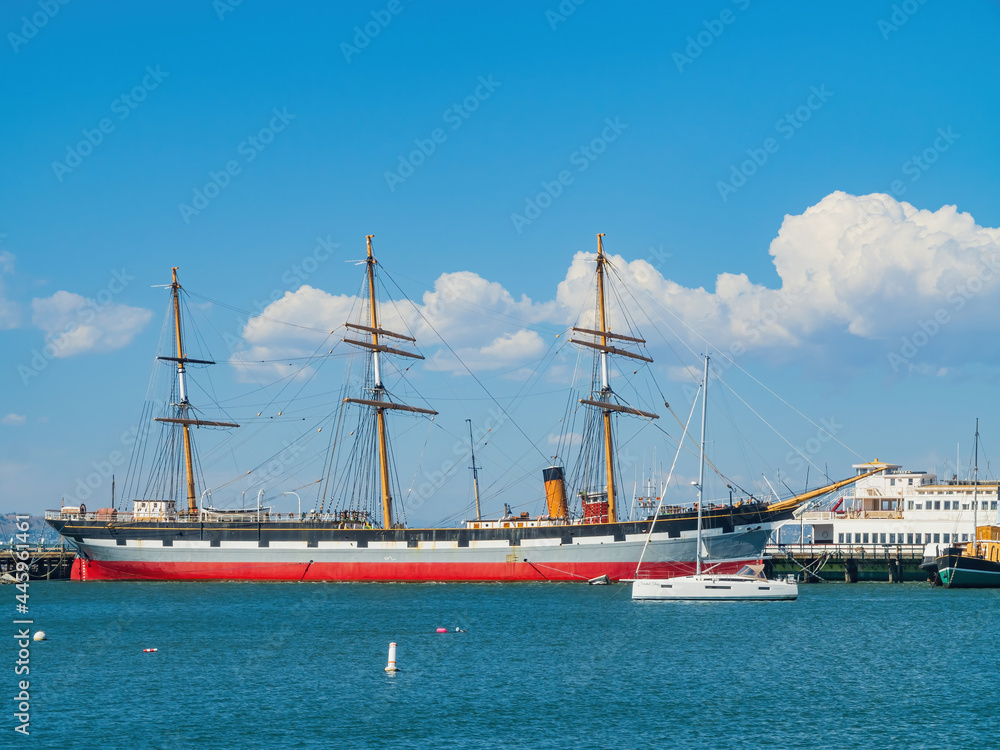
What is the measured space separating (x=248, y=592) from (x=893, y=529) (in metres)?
54.8

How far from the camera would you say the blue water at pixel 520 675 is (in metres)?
31.5

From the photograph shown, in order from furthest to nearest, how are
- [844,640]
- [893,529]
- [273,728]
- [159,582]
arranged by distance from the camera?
[893,529] → [159,582] → [844,640] → [273,728]

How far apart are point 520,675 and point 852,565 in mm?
52123

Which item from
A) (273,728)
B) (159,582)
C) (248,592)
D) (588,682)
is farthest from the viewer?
(159,582)

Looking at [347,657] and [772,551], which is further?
[772,551]

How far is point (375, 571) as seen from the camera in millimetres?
81250

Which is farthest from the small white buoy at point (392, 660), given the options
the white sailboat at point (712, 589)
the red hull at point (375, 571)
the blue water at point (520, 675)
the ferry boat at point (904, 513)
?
the ferry boat at point (904, 513)

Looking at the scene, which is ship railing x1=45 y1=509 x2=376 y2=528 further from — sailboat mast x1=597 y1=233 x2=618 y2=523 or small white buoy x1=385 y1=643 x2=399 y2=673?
small white buoy x1=385 y1=643 x2=399 y2=673

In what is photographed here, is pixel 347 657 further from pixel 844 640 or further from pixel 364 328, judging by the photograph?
pixel 364 328

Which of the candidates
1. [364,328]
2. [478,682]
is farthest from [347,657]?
[364,328]

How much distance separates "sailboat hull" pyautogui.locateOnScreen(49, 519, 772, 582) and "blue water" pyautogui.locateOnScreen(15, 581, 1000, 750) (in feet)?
29.1

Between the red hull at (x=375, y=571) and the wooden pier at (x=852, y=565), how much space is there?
13.5 m

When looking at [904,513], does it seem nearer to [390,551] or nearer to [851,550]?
[851,550]

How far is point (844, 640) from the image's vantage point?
48.8 metres
